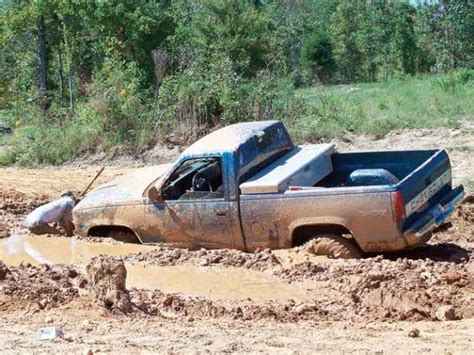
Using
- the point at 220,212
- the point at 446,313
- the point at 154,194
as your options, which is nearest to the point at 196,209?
the point at 220,212

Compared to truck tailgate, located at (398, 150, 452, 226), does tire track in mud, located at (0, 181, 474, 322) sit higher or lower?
lower

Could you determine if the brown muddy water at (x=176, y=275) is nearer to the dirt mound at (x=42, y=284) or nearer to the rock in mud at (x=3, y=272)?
the dirt mound at (x=42, y=284)

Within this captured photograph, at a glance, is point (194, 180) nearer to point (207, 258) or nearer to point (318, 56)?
point (207, 258)

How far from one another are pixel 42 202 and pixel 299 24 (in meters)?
42.2

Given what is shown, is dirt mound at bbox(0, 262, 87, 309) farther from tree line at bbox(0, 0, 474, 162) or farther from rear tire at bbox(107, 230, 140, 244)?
tree line at bbox(0, 0, 474, 162)

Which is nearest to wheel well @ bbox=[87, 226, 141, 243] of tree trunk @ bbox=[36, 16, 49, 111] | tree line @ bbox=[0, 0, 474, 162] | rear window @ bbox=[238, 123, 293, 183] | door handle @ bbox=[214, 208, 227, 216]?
door handle @ bbox=[214, 208, 227, 216]

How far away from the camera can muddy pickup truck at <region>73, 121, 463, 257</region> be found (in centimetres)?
867

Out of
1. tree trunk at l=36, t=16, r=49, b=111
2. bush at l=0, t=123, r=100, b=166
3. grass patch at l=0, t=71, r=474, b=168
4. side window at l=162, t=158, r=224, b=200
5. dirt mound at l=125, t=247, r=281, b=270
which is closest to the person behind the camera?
dirt mound at l=125, t=247, r=281, b=270

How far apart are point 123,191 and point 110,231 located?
1.76ft

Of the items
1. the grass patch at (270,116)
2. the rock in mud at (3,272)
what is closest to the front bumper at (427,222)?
the rock in mud at (3,272)

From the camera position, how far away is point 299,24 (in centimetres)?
5472

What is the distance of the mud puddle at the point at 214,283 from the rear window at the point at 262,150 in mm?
1107

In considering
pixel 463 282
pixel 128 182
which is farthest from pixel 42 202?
pixel 463 282

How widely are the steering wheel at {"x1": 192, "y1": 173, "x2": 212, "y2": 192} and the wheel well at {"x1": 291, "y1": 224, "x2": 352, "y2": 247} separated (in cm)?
119
